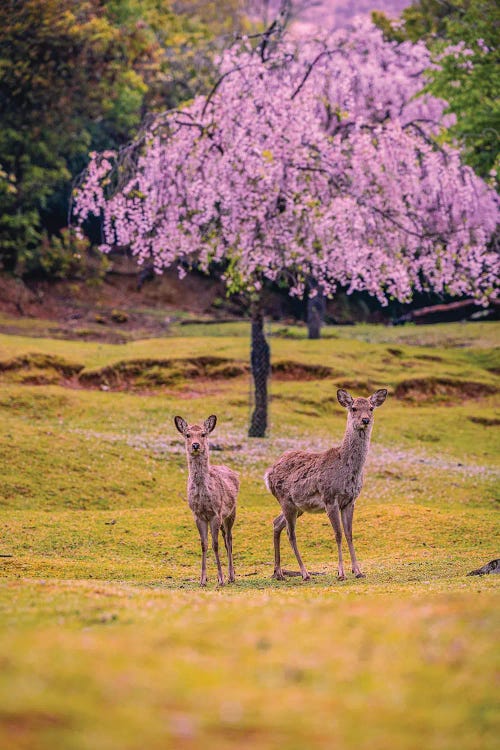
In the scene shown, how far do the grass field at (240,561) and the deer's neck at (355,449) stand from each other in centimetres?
182

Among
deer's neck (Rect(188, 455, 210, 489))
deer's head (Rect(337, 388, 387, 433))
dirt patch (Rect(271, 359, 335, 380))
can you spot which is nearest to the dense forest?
dirt patch (Rect(271, 359, 335, 380))

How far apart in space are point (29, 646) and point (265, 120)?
22.6 meters

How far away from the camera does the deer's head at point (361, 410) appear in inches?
563

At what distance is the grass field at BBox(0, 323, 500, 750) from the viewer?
5297 millimetres

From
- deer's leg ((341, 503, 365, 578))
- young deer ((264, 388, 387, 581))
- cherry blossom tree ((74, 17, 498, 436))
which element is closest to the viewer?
young deer ((264, 388, 387, 581))

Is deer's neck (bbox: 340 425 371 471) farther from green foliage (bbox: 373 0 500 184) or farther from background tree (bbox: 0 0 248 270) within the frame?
background tree (bbox: 0 0 248 270)

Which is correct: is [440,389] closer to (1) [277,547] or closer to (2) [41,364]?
(2) [41,364]

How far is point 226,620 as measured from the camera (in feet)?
25.9

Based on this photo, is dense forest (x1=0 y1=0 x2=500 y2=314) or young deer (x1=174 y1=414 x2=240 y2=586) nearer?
young deer (x1=174 y1=414 x2=240 y2=586)

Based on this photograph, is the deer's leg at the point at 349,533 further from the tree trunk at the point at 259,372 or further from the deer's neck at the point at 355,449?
the tree trunk at the point at 259,372

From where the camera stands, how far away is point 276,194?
26.1 metres

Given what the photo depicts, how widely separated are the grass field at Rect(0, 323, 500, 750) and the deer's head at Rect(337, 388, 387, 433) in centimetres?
243

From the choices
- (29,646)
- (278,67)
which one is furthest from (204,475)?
(278,67)

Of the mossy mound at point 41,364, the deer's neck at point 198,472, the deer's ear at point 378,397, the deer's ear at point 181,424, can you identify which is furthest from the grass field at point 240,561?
the deer's ear at point 378,397
